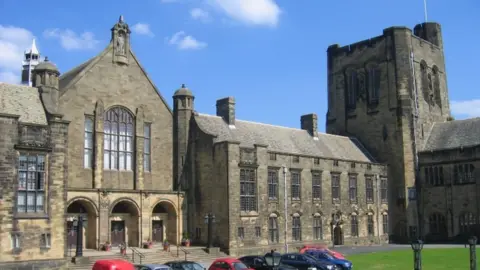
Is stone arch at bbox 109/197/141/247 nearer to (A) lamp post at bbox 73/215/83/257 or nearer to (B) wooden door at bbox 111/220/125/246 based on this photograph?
(B) wooden door at bbox 111/220/125/246

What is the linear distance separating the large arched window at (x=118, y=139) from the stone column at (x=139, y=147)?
0.46 meters

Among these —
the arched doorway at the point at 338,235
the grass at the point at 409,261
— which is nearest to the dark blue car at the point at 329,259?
the grass at the point at 409,261

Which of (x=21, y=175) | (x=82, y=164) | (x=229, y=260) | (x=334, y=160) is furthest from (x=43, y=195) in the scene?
(x=334, y=160)

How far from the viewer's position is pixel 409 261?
36.8 metres

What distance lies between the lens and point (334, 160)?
180ft

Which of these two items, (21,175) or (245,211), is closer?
(21,175)

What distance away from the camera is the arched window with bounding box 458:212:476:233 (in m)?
56.6

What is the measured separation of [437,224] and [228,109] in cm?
2627

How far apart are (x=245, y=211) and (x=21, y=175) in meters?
18.7

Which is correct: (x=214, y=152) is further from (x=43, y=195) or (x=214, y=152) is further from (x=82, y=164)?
(x=43, y=195)

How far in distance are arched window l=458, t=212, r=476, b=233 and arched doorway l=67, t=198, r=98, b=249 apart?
121 feet

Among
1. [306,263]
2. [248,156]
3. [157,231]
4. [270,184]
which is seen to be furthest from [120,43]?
[306,263]

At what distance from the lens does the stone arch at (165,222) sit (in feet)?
146

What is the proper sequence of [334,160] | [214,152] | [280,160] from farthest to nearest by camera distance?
1. [334,160]
2. [280,160]
3. [214,152]
